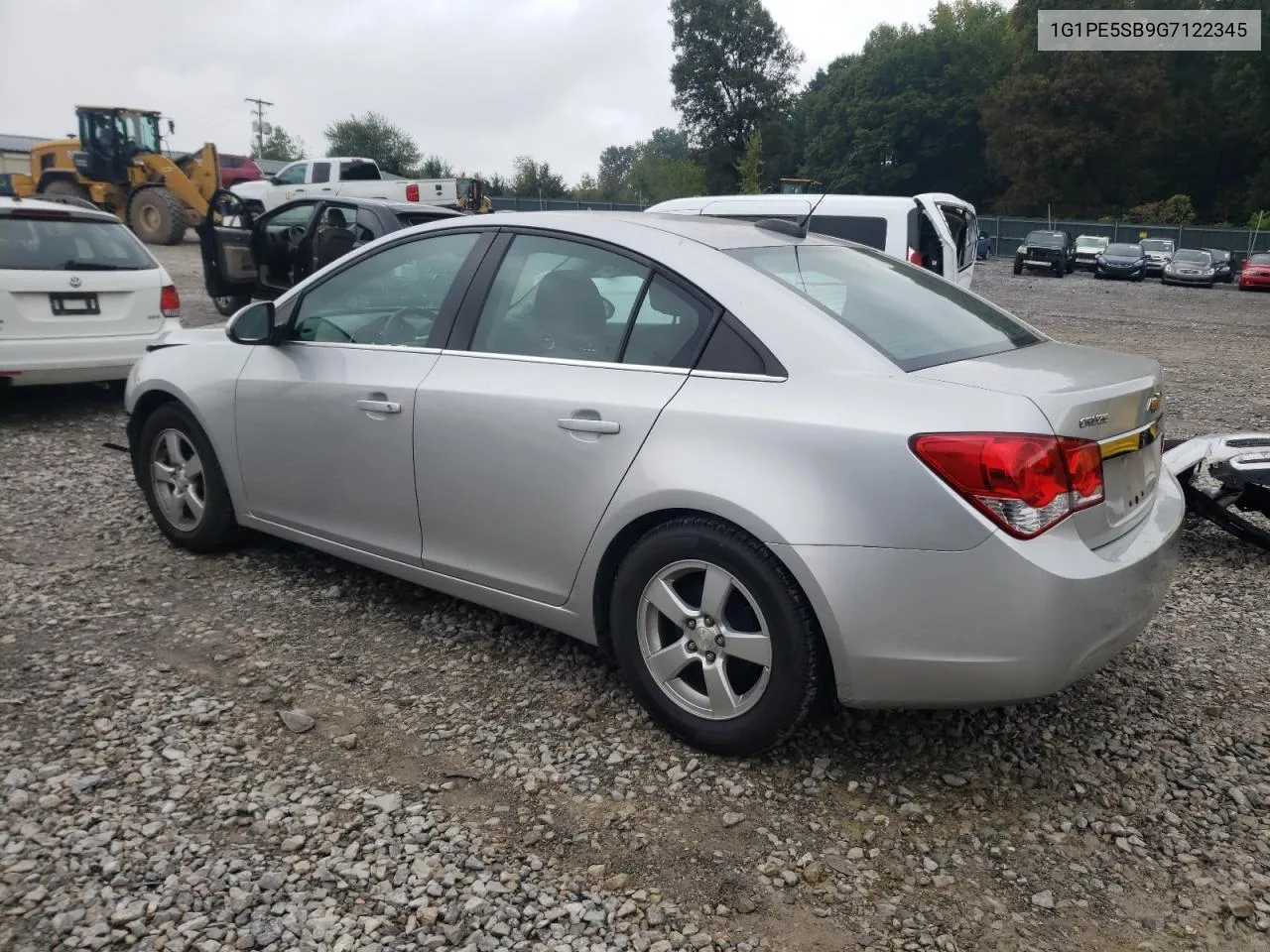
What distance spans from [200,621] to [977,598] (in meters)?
2.90

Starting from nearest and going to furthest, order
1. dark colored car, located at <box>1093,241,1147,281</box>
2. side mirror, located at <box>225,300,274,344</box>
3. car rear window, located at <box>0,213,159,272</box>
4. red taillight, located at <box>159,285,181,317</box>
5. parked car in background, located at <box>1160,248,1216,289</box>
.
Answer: side mirror, located at <box>225,300,274,344</box> → car rear window, located at <box>0,213,159,272</box> → red taillight, located at <box>159,285,181,317</box> → parked car in background, located at <box>1160,248,1216,289</box> → dark colored car, located at <box>1093,241,1147,281</box>

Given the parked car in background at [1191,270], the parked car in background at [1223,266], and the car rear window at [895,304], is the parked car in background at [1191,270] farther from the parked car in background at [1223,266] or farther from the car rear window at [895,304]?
the car rear window at [895,304]

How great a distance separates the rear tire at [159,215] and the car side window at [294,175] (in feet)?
12.5

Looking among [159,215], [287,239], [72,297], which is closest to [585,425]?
[72,297]

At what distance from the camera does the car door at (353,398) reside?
370 centimetres

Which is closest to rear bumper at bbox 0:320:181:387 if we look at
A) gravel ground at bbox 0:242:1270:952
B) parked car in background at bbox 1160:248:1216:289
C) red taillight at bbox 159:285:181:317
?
red taillight at bbox 159:285:181:317

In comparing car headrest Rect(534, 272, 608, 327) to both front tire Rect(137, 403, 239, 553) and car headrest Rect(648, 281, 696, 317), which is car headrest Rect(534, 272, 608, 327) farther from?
front tire Rect(137, 403, 239, 553)

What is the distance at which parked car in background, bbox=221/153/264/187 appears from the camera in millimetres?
32344

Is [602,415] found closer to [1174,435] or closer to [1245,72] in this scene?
[1174,435]

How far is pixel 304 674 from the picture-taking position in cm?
359

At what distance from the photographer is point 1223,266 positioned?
32688mm

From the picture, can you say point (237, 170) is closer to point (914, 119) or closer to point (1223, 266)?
point (1223, 266)

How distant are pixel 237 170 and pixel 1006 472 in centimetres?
3536

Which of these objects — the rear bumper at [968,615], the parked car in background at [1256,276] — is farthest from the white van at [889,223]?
the parked car in background at [1256,276]
